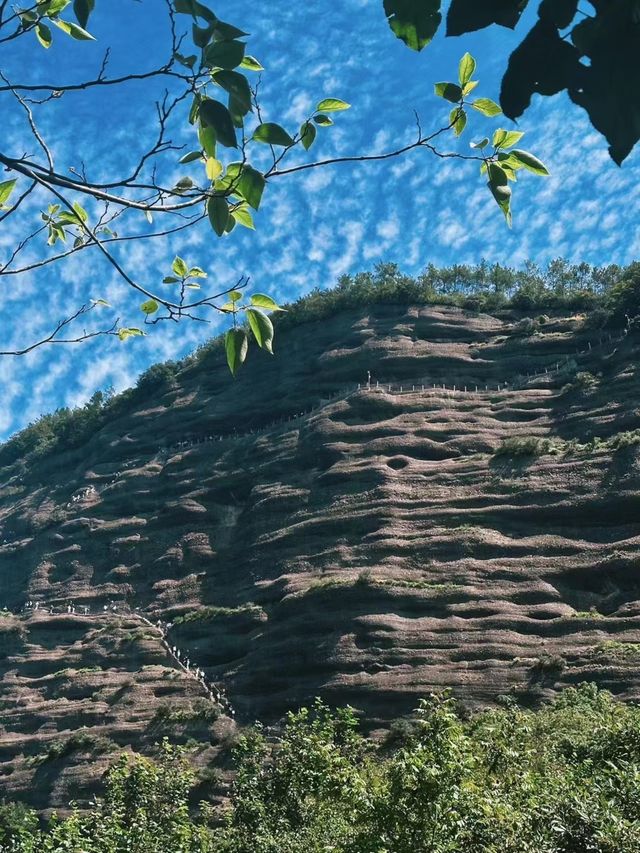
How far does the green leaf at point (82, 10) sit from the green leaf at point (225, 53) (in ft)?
1.88

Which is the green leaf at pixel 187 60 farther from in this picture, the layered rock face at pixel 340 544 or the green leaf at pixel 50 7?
the layered rock face at pixel 340 544

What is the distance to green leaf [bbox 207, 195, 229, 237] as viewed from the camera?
2.01 meters

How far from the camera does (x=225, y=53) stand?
1734 mm

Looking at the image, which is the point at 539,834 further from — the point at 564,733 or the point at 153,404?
the point at 153,404

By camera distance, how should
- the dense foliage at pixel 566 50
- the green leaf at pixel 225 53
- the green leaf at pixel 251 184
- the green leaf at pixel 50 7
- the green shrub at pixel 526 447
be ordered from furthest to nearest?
the green shrub at pixel 526 447 < the green leaf at pixel 50 7 < the green leaf at pixel 251 184 < the green leaf at pixel 225 53 < the dense foliage at pixel 566 50

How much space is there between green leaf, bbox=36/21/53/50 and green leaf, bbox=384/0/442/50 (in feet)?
6.02

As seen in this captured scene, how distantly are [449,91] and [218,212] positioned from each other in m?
0.70

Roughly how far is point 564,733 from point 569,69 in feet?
59.5

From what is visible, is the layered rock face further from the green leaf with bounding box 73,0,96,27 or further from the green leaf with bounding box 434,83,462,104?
the green leaf with bounding box 73,0,96,27

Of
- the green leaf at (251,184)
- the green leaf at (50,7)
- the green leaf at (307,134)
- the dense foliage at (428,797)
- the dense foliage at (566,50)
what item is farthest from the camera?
the dense foliage at (428,797)

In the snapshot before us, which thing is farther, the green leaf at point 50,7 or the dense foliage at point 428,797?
the dense foliage at point 428,797

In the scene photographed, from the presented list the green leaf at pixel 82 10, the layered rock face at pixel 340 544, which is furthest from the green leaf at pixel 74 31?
the layered rock face at pixel 340 544

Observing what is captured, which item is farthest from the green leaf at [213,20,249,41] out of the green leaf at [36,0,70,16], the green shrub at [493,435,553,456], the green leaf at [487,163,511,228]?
the green shrub at [493,435,553,456]

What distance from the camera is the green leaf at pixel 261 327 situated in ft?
6.59
